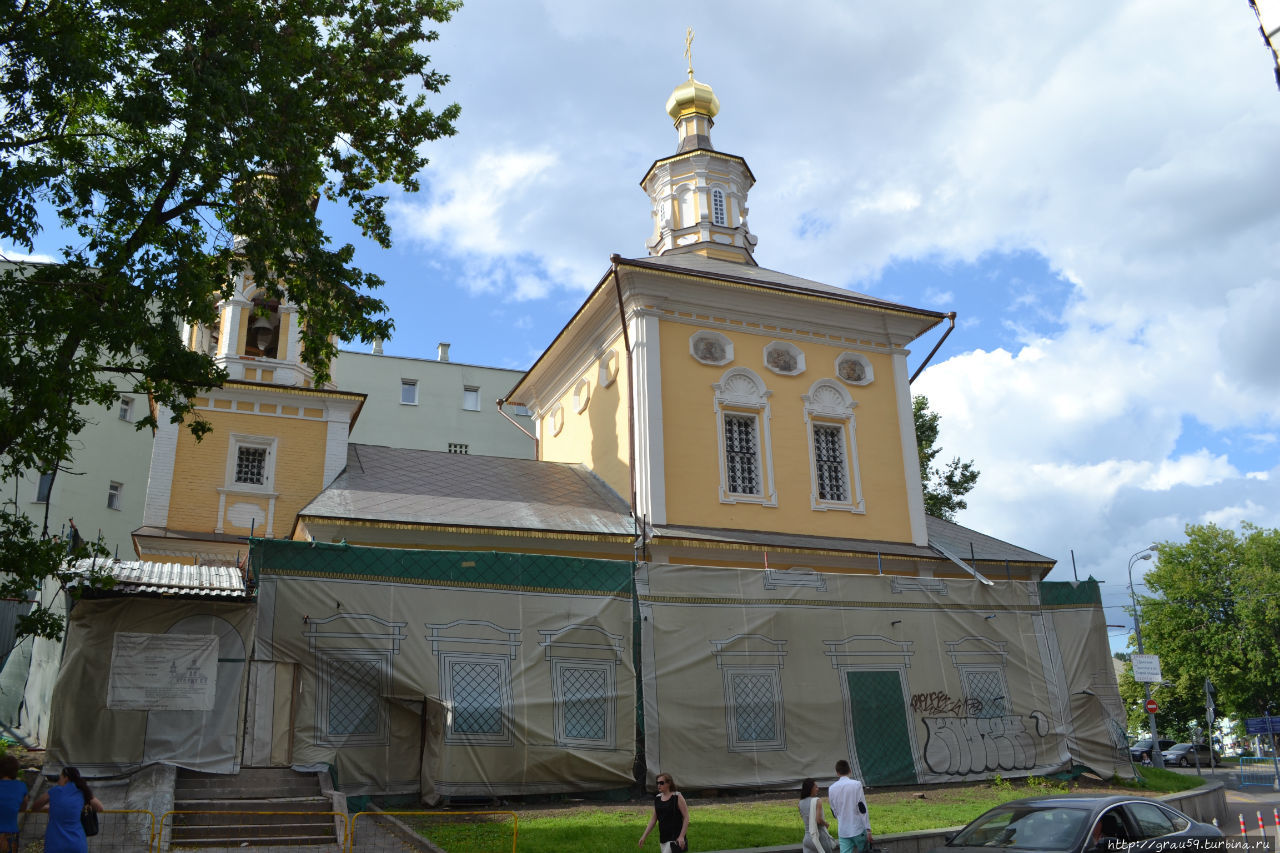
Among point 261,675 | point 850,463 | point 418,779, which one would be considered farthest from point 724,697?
point 850,463

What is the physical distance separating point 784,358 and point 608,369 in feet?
11.6

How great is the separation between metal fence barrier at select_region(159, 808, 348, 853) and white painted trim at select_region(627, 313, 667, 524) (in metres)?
8.48

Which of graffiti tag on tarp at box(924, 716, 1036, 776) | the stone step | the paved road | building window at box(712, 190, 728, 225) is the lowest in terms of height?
the paved road

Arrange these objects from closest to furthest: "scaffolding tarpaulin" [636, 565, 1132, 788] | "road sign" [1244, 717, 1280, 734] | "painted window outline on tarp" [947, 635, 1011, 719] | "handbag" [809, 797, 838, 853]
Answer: "handbag" [809, 797, 838, 853], "scaffolding tarpaulin" [636, 565, 1132, 788], "painted window outline on tarp" [947, 635, 1011, 719], "road sign" [1244, 717, 1280, 734]

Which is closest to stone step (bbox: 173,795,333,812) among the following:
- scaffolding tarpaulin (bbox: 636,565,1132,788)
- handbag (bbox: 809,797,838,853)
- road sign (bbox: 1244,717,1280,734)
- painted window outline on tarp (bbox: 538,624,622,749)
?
painted window outline on tarp (bbox: 538,624,622,749)

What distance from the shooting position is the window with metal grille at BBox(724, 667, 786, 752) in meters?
13.8

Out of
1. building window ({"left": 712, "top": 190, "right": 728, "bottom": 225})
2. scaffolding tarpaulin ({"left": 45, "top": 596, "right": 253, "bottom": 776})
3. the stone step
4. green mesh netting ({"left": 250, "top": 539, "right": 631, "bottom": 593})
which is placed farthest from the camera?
building window ({"left": 712, "top": 190, "right": 728, "bottom": 225})

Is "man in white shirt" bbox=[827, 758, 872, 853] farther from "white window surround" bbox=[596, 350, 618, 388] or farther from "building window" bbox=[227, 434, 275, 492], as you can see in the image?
"building window" bbox=[227, 434, 275, 492]

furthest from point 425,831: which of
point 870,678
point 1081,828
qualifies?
point 870,678

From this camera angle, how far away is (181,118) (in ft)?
34.8

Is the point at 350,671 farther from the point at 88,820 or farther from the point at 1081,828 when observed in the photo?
the point at 1081,828

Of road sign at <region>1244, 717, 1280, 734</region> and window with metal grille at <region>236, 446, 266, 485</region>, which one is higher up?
window with metal grille at <region>236, 446, 266, 485</region>

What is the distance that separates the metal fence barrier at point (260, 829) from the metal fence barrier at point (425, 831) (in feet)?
0.77

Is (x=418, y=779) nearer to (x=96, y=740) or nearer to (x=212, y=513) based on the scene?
(x=96, y=740)
